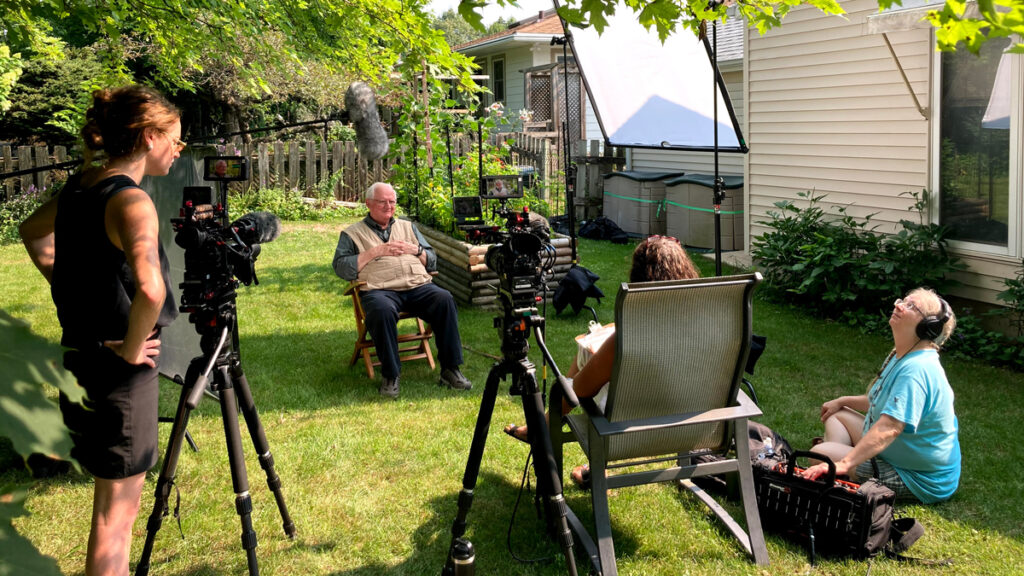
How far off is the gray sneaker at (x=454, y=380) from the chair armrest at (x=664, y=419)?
2475 millimetres

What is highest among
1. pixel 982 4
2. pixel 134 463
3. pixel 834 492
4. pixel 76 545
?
pixel 982 4

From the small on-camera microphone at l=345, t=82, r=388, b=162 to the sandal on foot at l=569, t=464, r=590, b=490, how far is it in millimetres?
6533

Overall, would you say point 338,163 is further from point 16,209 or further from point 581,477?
point 581,477

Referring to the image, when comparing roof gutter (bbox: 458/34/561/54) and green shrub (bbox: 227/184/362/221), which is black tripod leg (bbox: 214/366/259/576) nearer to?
green shrub (bbox: 227/184/362/221)

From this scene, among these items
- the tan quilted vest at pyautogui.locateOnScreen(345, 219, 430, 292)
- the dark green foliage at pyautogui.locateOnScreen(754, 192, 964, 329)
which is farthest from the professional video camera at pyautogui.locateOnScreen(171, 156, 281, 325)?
the dark green foliage at pyautogui.locateOnScreen(754, 192, 964, 329)

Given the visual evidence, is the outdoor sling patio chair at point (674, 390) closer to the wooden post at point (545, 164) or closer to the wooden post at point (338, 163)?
the wooden post at point (545, 164)

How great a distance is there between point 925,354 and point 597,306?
475cm

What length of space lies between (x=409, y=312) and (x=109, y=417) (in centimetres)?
371

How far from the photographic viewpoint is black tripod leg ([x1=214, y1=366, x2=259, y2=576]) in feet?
9.77

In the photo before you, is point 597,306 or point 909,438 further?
point 597,306

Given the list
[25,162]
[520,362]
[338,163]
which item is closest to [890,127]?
[520,362]

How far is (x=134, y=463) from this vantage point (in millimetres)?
2500

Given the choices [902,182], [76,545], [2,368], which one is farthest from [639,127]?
[2,368]

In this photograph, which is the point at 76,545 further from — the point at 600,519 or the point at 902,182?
the point at 902,182
